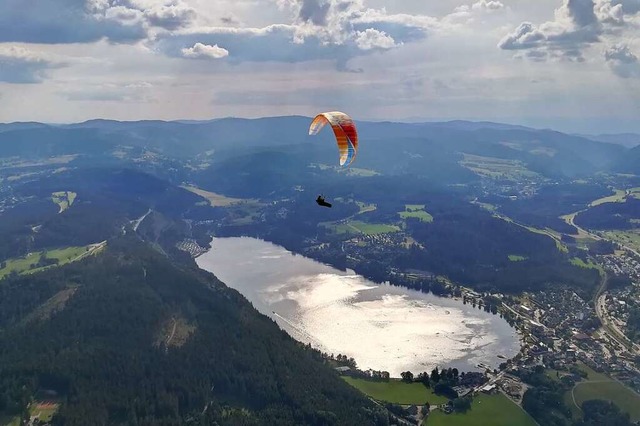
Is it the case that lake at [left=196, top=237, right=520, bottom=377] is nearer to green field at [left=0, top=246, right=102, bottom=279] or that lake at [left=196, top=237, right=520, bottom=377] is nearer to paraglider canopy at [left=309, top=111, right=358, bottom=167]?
green field at [left=0, top=246, right=102, bottom=279]

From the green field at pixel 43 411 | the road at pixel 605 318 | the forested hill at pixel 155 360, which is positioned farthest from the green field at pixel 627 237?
the green field at pixel 43 411

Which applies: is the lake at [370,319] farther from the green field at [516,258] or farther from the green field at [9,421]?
the green field at [9,421]

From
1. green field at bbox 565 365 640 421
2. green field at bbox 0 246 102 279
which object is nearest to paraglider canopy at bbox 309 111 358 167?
green field at bbox 565 365 640 421

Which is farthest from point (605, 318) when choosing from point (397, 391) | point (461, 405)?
point (397, 391)

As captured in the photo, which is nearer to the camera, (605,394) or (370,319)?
(605,394)

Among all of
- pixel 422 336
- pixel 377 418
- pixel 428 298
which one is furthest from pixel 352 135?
pixel 428 298

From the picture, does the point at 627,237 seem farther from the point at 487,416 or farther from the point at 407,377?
the point at 487,416

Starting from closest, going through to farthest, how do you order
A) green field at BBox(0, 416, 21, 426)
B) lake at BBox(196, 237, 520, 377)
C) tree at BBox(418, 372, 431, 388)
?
green field at BBox(0, 416, 21, 426)
tree at BBox(418, 372, 431, 388)
lake at BBox(196, 237, 520, 377)
